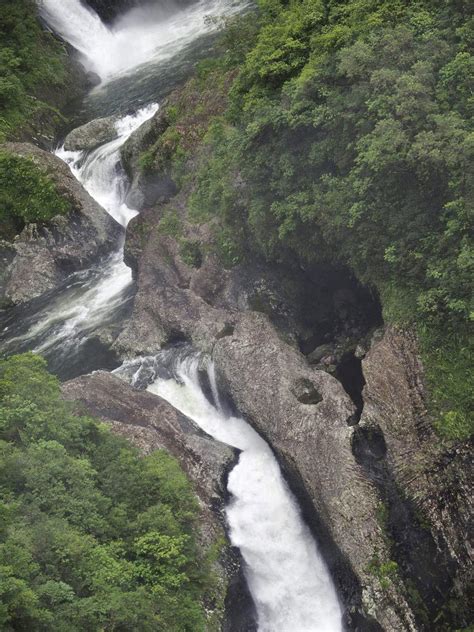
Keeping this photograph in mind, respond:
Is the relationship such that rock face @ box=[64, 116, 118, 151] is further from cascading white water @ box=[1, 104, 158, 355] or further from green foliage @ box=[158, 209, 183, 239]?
green foliage @ box=[158, 209, 183, 239]

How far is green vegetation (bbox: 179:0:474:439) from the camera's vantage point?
1262 centimetres

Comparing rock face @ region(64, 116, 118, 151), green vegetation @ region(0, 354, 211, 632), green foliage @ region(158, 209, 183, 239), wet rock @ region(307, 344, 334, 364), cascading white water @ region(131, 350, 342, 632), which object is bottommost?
cascading white water @ region(131, 350, 342, 632)

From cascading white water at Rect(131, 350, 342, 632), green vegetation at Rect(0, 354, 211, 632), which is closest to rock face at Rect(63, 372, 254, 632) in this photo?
cascading white water at Rect(131, 350, 342, 632)

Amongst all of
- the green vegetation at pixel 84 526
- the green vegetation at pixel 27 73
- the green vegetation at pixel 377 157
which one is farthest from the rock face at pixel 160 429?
the green vegetation at pixel 27 73

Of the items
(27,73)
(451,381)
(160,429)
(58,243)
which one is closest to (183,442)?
(160,429)

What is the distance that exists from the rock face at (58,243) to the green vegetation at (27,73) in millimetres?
5936

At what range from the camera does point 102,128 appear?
3166 cm

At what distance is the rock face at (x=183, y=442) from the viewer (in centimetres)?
1349

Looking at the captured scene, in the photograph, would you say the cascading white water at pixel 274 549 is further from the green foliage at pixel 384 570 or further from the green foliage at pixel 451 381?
the green foliage at pixel 451 381

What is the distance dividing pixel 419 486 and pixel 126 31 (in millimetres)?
46855

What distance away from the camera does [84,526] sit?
1141 cm

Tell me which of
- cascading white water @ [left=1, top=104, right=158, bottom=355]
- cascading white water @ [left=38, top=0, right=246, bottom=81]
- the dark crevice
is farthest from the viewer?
cascading white water @ [left=38, top=0, right=246, bottom=81]

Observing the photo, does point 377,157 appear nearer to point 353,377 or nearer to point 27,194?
point 353,377

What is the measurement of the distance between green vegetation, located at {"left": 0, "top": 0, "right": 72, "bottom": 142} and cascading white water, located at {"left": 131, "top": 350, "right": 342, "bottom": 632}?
24.3m
